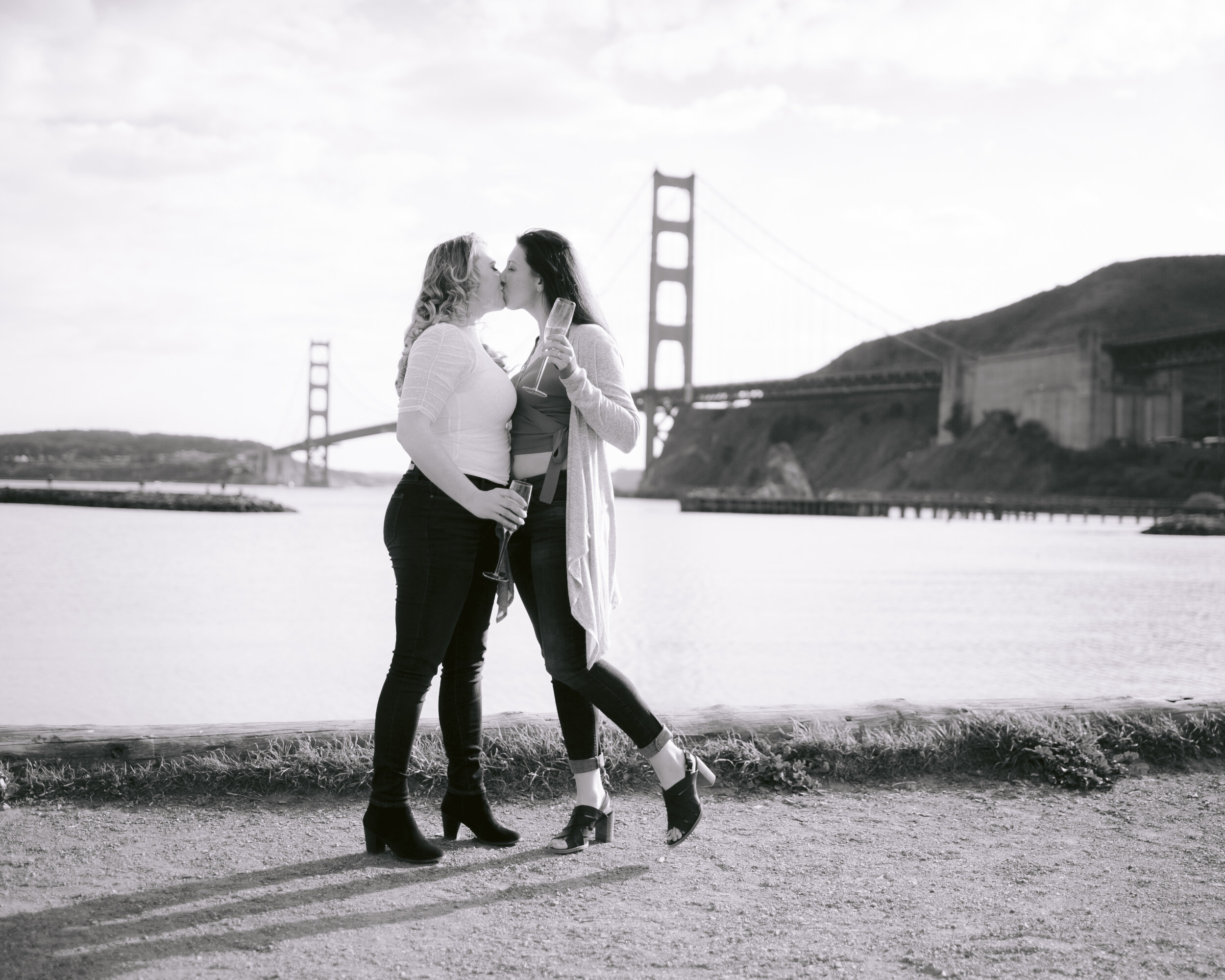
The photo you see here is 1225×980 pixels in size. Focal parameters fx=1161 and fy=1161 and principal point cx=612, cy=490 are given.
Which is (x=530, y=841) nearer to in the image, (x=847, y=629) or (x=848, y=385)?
(x=847, y=629)

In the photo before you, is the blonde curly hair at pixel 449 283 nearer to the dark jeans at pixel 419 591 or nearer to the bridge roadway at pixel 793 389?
the dark jeans at pixel 419 591

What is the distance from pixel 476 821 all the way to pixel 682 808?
17.2 inches

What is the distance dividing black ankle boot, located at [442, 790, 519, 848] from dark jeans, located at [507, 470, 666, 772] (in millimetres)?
225

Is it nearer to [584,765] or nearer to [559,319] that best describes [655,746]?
[584,765]

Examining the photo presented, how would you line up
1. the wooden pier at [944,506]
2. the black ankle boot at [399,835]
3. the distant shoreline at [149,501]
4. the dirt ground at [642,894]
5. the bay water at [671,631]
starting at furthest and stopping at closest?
the distant shoreline at [149,501], the wooden pier at [944,506], the bay water at [671,631], the black ankle boot at [399,835], the dirt ground at [642,894]

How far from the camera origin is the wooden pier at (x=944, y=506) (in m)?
35.6

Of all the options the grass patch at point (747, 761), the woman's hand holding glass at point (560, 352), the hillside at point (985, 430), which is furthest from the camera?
the hillside at point (985, 430)

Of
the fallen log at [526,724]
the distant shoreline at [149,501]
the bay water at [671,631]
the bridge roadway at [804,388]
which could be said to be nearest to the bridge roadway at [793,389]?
the bridge roadway at [804,388]

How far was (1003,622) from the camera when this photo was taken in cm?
894

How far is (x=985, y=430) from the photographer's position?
49750 mm

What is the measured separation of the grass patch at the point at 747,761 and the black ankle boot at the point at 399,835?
42 centimetres

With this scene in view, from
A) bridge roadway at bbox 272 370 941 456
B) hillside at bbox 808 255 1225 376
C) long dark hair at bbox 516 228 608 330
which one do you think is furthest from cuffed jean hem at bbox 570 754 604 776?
hillside at bbox 808 255 1225 376

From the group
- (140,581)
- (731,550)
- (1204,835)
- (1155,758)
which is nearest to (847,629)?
(1155,758)

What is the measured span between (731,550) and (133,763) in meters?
17.4
